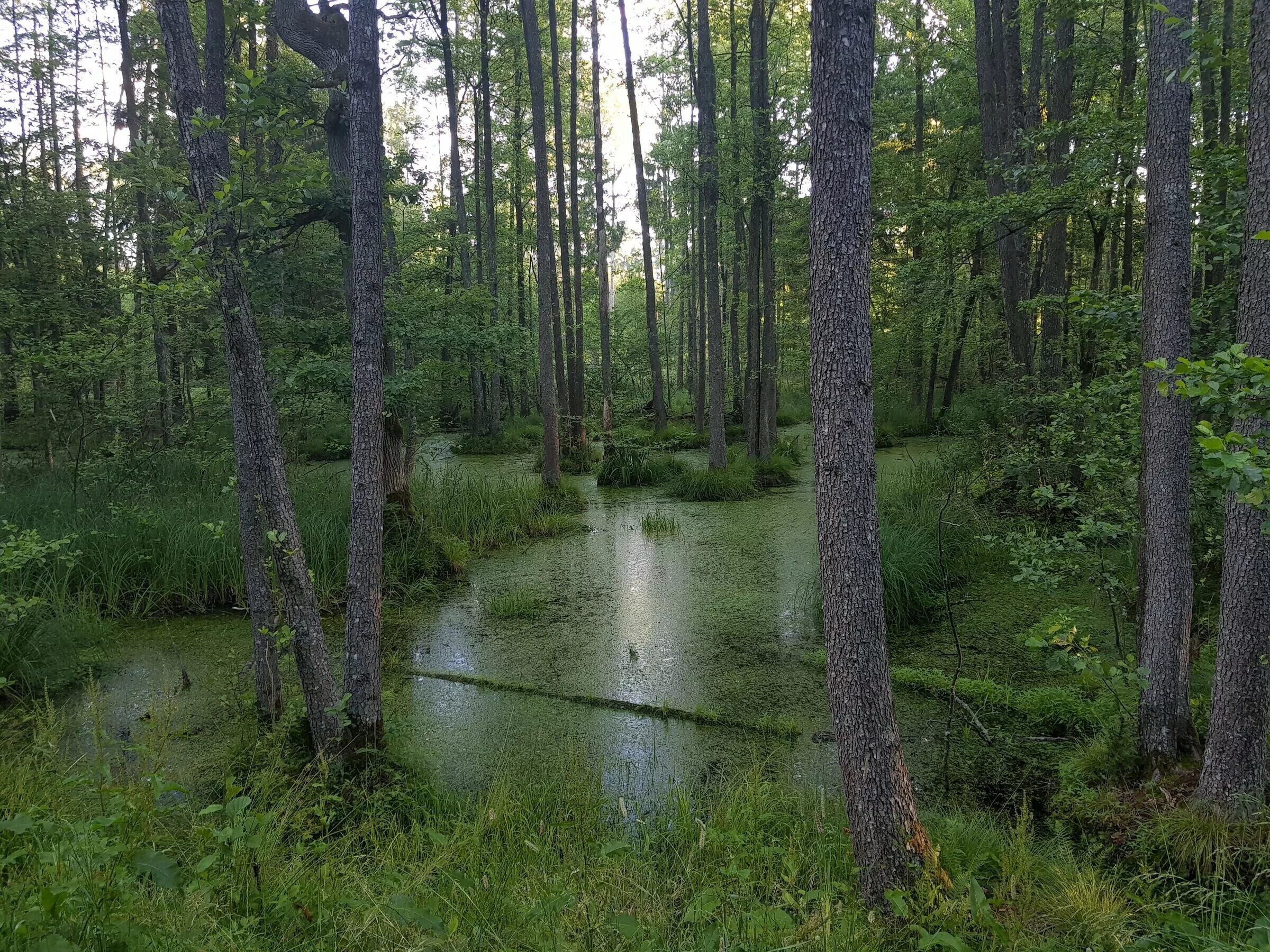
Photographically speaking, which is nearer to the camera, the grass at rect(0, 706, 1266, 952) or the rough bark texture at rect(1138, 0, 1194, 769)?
the grass at rect(0, 706, 1266, 952)

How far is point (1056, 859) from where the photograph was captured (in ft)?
7.98

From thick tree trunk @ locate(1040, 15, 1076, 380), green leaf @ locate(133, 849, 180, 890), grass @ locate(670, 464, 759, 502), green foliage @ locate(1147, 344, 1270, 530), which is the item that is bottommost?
green leaf @ locate(133, 849, 180, 890)

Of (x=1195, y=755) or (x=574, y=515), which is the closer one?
(x=1195, y=755)

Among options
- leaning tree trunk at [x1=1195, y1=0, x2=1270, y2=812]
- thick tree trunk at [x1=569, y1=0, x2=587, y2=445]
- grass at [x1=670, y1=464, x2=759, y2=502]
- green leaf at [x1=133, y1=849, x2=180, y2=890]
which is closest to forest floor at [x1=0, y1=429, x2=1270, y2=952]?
A: green leaf at [x1=133, y1=849, x2=180, y2=890]

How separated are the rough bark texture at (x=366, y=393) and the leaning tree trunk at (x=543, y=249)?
5202mm

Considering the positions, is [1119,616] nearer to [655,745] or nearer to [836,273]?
[655,745]

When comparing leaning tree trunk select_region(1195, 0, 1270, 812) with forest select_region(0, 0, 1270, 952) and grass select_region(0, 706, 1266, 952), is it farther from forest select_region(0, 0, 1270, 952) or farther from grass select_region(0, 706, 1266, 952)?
grass select_region(0, 706, 1266, 952)

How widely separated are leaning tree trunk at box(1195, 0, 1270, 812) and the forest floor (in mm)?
161

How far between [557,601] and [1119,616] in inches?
158

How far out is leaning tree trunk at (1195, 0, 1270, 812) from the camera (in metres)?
2.13

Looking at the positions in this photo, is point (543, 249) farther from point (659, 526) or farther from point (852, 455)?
point (852, 455)

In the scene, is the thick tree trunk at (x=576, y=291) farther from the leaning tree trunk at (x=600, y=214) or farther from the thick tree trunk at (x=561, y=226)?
the leaning tree trunk at (x=600, y=214)

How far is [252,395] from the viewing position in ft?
9.79

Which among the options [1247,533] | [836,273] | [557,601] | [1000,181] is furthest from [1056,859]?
[1000,181]
